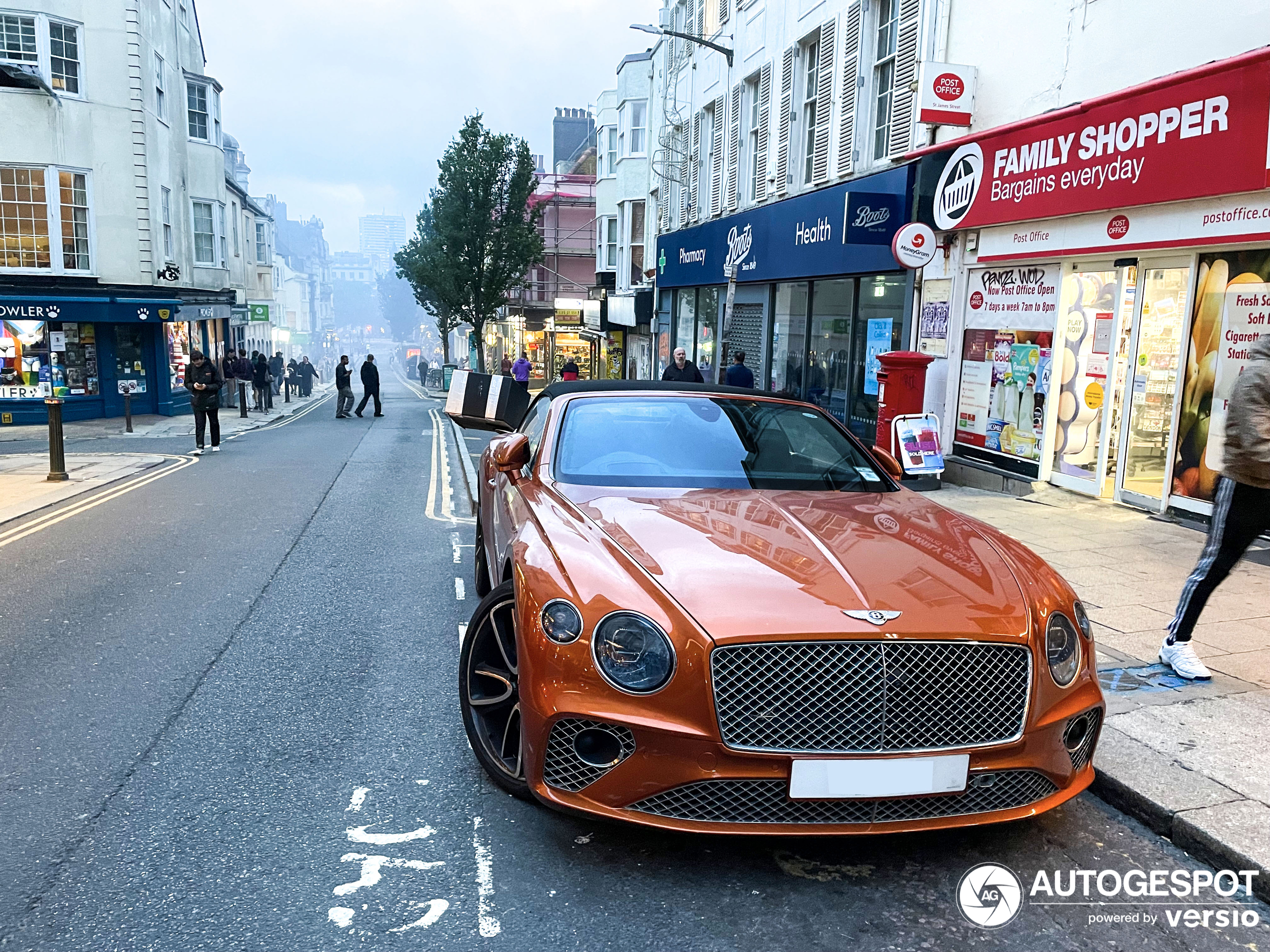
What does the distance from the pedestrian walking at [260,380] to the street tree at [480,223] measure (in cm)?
1590

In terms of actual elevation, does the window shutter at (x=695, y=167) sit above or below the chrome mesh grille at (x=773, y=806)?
above

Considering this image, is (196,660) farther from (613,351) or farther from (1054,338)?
(613,351)

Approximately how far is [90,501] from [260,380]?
21.0m

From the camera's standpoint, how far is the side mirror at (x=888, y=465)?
4.96 m

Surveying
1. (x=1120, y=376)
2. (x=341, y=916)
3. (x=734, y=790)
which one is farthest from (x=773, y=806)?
(x=1120, y=376)

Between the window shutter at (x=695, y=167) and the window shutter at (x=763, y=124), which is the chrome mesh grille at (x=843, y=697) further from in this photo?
the window shutter at (x=695, y=167)

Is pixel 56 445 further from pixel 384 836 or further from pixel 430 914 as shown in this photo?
pixel 430 914

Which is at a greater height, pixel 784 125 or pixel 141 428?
pixel 784 125

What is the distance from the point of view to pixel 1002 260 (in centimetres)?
1173

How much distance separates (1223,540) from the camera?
483 centimetres

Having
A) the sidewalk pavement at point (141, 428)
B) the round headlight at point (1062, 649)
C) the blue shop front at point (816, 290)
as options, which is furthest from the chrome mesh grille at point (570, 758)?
the sidewalk pavement at point (141, 428)

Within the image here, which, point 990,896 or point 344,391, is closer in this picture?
point 990,896

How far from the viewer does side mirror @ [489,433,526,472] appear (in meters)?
4.70

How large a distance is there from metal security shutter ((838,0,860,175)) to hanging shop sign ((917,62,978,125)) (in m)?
3.41
